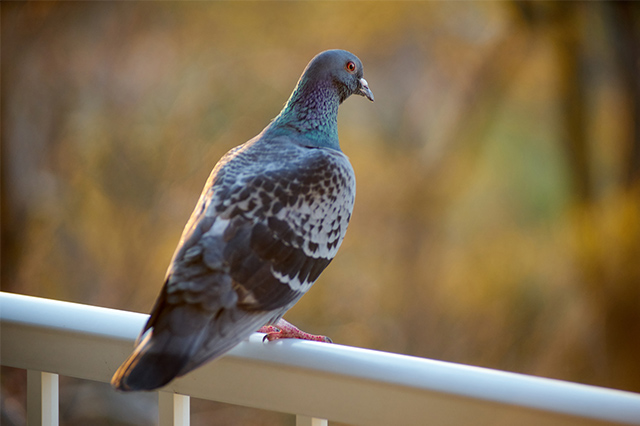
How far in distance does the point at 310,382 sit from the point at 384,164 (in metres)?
2.65

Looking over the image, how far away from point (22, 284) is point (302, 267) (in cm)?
314

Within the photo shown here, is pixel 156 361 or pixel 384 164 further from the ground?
pixel 384 164

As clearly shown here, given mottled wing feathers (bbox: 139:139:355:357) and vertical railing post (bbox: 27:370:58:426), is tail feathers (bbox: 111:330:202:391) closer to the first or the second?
mottled wing feathers (bbox: 139:139:355:357)

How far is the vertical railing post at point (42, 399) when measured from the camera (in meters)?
0.92

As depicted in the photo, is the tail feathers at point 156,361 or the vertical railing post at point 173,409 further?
the vertical railing post at point 173,409

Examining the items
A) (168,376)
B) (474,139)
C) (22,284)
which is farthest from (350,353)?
(22,284)

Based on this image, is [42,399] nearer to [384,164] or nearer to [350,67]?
[350,67]

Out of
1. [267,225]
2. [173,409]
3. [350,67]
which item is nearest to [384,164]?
[350,67]

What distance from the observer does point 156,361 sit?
768mm

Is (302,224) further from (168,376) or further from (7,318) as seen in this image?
(7,318)

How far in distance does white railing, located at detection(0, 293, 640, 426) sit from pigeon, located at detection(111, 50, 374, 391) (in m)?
0.06

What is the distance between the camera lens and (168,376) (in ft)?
2.48

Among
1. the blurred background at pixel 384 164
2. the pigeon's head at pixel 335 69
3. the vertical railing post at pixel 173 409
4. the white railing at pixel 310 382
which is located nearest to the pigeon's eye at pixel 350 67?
the pigeon's head at pixel 335 69

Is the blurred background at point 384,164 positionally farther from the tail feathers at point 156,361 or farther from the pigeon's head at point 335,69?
the tail feathers at point 156,361
